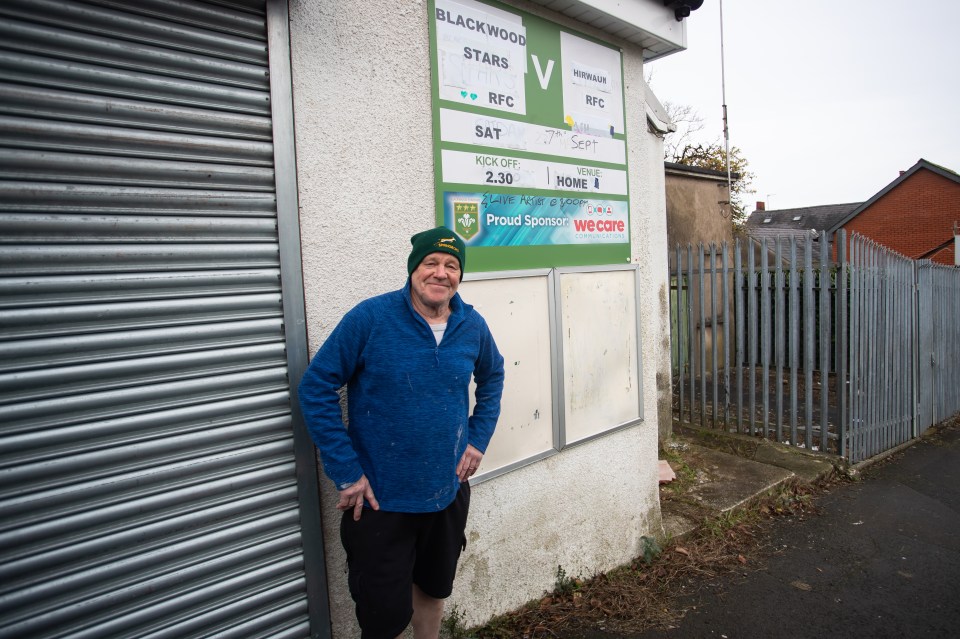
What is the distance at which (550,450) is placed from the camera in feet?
10.9

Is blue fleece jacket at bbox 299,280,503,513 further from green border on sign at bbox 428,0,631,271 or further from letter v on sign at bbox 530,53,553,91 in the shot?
letter v on sign at bbox 530,53,553,91

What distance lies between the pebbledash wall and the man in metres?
0.38

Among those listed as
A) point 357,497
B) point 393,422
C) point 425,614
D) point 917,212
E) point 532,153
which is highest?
point 917,212

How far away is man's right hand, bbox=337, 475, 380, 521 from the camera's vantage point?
2066 millimetres

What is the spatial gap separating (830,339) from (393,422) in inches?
245

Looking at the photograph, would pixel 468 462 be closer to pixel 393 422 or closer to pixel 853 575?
pixel 393 422

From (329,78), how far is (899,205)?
33.1 m

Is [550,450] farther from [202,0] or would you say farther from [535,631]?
[202,0]

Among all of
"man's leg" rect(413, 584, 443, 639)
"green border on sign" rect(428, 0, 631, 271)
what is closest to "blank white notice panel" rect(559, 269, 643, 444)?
"green border on sign" rect(428, 0, 631, 271)

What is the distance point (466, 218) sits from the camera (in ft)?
9.60

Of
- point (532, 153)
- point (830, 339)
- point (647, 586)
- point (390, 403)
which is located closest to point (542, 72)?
point (532, 153)

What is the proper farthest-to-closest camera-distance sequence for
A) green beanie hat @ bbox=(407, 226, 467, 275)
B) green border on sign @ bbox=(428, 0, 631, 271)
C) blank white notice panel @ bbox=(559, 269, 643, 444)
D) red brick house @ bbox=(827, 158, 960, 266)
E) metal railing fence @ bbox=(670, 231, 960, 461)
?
red brick house @ bbox=(827, 158, 960, 266), metal railing fence @ bbox=(670, 231, 960, 461), blank white notice panel @ bbox=(559, 269, 643, 444), green border on sign @ bbox=(428, 0, 631, 271), green beanie hat @ bbox=(407, 226, 467, 275)

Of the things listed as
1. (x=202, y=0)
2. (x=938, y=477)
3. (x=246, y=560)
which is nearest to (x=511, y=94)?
(x=202, y=0)

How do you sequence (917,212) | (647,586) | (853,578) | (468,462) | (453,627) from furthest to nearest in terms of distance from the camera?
(917,212) → (853,578) → (647,586) → (453,627) → (468,462)
